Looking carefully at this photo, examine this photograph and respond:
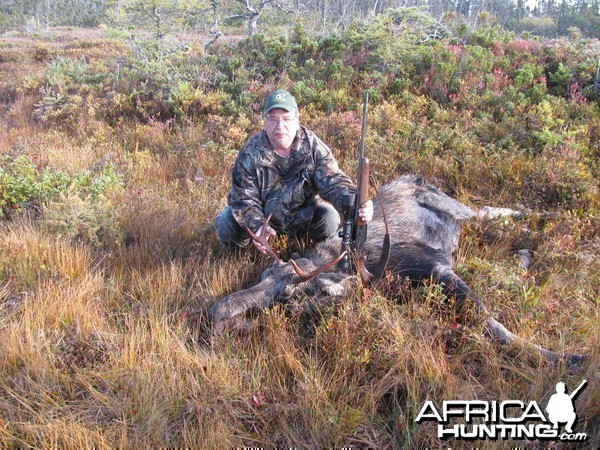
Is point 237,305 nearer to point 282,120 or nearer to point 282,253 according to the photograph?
point 282,253

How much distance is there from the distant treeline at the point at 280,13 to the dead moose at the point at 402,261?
22.7 ft

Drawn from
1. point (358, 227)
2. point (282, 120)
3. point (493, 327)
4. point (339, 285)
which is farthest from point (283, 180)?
point (493, 327)

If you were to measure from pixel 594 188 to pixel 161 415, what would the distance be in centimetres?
504

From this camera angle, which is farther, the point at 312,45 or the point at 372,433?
the point at 312,45

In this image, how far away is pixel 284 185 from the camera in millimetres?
4305

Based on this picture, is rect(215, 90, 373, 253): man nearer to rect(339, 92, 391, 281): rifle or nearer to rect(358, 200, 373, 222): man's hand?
rect(339, 92, 391, 281): rifle

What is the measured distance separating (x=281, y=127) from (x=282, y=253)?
1.21 meters

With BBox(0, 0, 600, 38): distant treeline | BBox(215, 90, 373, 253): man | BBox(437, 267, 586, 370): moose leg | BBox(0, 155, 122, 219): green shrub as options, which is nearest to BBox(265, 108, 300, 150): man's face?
BBox(215, 90, 373, 253): man

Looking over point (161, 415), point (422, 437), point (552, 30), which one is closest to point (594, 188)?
point (422, 437)

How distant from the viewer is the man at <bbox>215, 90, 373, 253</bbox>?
4031 millimetres

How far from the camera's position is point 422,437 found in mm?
2203

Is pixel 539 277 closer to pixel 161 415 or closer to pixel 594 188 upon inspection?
pixel 594 188

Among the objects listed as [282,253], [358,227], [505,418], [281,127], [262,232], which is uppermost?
[281,127]

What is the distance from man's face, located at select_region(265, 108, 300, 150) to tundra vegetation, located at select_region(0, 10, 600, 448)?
993 mm
